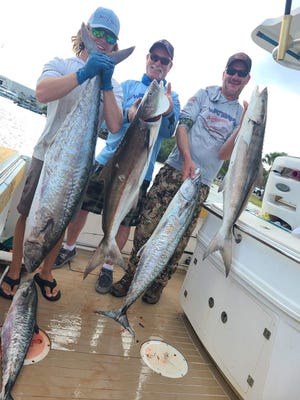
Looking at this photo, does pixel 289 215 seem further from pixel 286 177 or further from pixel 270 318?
pixel 270 318

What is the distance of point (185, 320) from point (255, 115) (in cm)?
229

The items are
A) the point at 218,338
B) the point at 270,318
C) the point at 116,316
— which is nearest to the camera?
the point at 270,318

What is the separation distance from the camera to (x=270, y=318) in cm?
236

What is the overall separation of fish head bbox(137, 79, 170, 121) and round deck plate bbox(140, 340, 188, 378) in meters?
1.98

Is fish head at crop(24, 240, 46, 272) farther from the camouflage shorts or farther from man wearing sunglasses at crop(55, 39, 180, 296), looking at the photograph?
the camouflage shorts

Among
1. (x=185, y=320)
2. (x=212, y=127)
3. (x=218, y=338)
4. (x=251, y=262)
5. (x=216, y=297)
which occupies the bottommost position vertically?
(x=185, y=320)

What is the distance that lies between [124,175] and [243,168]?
0.96 m

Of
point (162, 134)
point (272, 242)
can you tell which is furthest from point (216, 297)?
point (162, 134)

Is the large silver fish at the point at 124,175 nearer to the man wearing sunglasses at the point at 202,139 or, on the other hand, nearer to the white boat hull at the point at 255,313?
A: the man wearing sunglasses at the point at 202,139

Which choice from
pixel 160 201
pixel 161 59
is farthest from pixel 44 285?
pixel 161 59

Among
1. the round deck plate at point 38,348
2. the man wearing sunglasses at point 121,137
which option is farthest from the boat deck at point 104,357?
the man wearing sunglasses at point 121,137

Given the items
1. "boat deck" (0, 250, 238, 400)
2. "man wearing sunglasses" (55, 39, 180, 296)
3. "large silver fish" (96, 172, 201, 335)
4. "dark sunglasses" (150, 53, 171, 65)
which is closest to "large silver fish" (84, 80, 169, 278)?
"large silver fish" (96, 172, 201, 335)

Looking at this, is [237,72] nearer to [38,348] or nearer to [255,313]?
[255,313]

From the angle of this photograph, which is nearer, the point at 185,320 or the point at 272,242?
the point at 272,242
